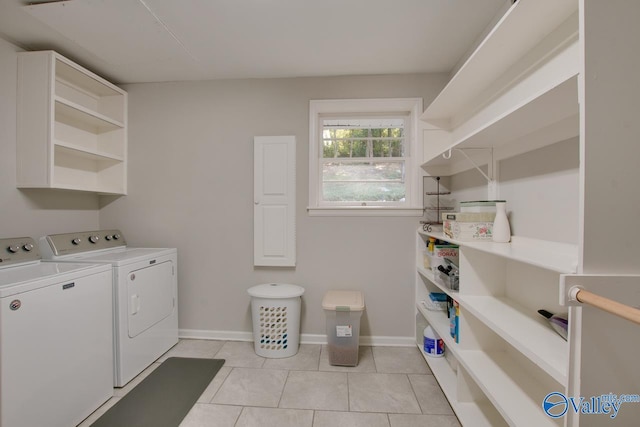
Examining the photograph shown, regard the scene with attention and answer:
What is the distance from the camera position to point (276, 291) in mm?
2215

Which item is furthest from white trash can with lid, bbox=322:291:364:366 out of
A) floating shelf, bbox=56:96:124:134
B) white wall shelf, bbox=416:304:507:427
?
floating shelf, bbox=56:96:124:134

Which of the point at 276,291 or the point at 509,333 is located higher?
the point at 509,333

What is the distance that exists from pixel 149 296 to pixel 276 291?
98 centimetres

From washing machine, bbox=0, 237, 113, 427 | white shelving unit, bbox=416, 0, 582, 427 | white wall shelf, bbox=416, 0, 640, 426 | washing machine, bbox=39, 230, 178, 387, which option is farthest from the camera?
washing machine, bbox=39, 230, 178, 387

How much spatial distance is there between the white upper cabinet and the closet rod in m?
0.60

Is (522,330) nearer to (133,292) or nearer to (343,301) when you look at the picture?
(343,301)

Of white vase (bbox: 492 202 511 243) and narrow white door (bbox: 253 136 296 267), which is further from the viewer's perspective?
narrow white door (bbox: 253 136 296 267)

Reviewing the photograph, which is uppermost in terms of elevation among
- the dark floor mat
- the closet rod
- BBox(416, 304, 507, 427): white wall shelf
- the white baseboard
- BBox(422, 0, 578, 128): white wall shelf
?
BBox(422, 0, 578, 128): white wall shelf

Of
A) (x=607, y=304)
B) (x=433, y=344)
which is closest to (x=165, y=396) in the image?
(x=433, y=344)

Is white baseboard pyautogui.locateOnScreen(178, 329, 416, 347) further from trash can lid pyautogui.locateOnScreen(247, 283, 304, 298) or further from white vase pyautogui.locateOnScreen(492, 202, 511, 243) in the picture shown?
white vase pyautogui.locateOnScreen(492, 202, 511, 243)

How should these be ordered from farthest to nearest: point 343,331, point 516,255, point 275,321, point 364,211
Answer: point 364,211 → point 275,321 → point 343,331 → point 516,255

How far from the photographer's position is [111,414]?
5.18ft

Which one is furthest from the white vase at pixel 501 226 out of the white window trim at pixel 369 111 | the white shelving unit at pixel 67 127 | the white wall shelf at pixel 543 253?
the white shelving unit at pixel 67 127

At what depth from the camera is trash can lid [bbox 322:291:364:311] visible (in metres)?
1.99
